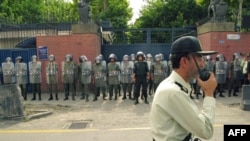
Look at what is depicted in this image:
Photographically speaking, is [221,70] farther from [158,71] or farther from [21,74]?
[21,74]

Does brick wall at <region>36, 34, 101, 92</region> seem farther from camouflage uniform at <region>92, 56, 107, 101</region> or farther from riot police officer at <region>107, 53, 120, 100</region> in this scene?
riot police officer at <region>107, 53, 120, 100</region>

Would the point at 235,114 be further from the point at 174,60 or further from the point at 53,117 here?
the point at 174,60

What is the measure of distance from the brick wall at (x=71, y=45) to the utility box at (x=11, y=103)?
16.9 feet

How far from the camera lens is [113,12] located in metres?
29.7

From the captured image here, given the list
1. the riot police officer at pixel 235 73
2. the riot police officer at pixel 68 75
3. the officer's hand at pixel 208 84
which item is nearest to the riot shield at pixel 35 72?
the riot police officer at pixel 68 75

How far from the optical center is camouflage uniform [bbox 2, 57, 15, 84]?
13.0 m

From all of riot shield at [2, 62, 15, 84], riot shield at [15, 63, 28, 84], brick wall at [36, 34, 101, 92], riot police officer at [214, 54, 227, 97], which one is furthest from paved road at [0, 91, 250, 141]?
brick wall at [36, 34, 101, 92]

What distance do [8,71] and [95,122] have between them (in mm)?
6346

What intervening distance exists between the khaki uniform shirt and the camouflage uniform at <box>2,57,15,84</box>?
11.9m

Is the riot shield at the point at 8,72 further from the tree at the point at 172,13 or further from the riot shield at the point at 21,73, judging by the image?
the tree at the point at 172,13

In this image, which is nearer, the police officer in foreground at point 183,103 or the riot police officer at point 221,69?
the police officer in foreground at point 183,103

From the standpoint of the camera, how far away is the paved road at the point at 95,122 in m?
6.81

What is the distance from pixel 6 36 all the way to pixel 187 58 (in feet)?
54.0

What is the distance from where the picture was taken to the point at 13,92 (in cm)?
884
